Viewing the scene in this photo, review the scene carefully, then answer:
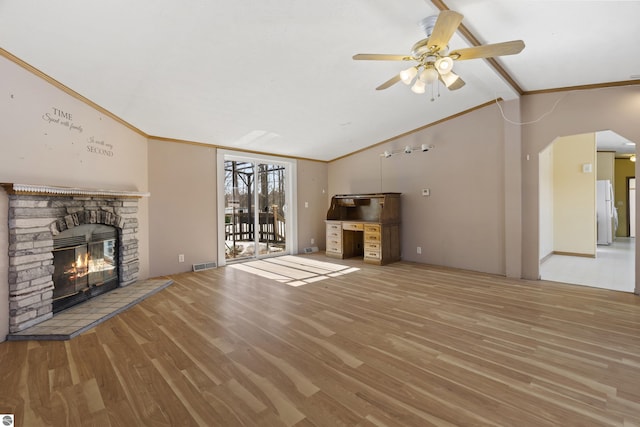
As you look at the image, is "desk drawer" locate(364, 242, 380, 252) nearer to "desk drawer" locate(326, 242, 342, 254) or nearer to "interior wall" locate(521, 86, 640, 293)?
"desk drawer" locate(326, 242, 342, 254)

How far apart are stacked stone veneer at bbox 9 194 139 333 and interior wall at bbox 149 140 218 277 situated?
1292 millimetres

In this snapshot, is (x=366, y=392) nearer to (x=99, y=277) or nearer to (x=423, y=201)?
(x=99, y=277)

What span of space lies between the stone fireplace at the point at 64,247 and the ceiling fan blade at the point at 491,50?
3.91 m

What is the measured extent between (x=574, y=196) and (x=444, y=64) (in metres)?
5.76

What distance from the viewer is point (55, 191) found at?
110 inches

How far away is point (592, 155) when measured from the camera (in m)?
5.78

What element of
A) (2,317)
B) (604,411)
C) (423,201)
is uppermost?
(423,201)

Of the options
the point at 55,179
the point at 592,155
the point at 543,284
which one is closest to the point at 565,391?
the point at 543,284

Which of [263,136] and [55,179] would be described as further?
[263,136]

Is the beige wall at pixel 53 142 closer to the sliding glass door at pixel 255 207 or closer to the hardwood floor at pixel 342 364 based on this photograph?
the hardwood floor at pixel 342 364

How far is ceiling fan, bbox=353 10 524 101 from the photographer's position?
206 centimetres

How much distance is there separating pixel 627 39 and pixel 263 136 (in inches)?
182

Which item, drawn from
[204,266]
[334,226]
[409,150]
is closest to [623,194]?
[409,150]

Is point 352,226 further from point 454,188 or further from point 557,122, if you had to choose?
point 557,122
